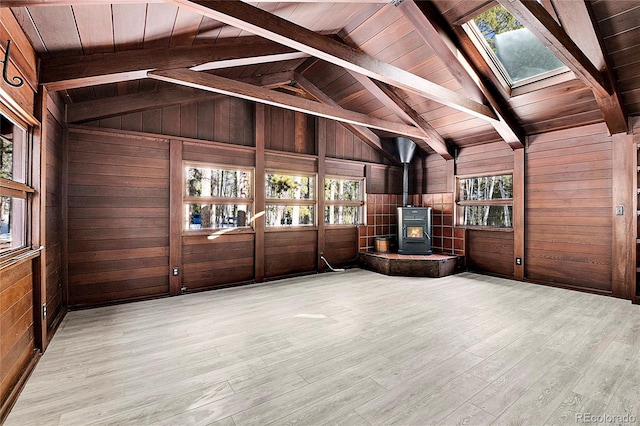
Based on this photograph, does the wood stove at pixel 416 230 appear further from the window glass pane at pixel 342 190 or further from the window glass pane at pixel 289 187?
the window glass pane at pixel 289 187

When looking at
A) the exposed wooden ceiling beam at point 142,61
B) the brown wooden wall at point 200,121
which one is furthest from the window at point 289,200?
the exposed wooden ceiling beam at point 142,61

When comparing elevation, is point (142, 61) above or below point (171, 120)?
above

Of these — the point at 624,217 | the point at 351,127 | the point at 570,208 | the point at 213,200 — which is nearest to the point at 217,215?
the point at 213,200

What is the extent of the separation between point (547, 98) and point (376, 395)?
4.45 metres

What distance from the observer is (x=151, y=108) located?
13.0ft

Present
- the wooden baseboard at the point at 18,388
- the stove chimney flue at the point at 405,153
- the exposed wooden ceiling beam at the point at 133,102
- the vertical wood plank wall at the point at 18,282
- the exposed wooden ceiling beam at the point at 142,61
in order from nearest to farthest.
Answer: the wooden baseboard at the point at 18,388
the vertical wood plank wall at the point at 18,282
the exposed wooden ceiling beam at the point at 142,61
the exposed wooden ceiling beam at the point at 133,102
the stove chimney flue at the point at 405,153

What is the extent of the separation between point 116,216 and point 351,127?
13.8 feet

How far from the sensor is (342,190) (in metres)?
6.12

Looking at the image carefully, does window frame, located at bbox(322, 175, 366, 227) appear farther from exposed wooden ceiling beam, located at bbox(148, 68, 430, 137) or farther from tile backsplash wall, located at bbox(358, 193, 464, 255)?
exposed wooden ceiling beam, located at bbox(148, 68, 430, 137)

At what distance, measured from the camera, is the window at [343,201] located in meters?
5.90

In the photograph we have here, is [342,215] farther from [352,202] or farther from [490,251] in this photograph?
[490,251]

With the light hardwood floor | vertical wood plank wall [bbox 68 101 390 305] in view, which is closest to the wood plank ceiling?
vertical wood plank wall [bbox 68 101 390 305]

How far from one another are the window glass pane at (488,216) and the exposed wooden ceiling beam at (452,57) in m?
1.32

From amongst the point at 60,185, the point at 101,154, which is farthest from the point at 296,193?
the point at 60,185
